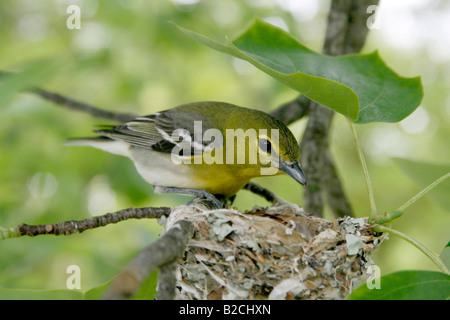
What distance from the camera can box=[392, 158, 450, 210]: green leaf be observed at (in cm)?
329

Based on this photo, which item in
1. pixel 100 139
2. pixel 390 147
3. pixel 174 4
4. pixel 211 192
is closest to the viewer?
pixel 211 192

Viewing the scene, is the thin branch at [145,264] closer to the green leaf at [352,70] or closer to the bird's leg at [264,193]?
the green leaf at [352,70]

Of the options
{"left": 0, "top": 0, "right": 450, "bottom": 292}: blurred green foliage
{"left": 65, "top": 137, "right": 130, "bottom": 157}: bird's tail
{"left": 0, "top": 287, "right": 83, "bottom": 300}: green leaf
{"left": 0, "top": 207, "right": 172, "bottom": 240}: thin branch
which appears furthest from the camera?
{"left": 0, "top": 0, "right": 450, "bottom": 292}: blurred green foliage

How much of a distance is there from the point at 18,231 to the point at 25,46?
5981 millimetres

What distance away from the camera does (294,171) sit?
3688 millimetres

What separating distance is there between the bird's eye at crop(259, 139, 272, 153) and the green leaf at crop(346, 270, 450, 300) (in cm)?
185

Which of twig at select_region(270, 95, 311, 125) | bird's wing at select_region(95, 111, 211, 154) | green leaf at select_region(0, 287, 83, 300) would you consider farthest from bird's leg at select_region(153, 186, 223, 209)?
green leaf at select_region(0, 287, 83, 300)

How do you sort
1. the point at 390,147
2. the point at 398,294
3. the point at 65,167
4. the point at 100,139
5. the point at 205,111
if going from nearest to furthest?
the point at 398,294 → the point at 205,111 → the point at 100,139 → the point at 65,167 → the point at 390,147

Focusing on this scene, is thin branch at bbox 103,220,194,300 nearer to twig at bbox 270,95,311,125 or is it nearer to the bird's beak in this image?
the bird's beak

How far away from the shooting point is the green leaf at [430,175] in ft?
10.8

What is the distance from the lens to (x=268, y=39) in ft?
8.71

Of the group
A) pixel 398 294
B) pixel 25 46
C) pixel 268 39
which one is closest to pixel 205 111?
pixel 268 39

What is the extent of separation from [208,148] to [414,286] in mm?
2291
